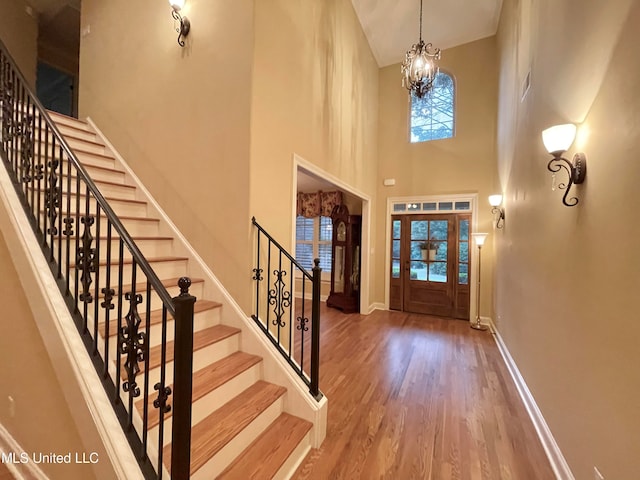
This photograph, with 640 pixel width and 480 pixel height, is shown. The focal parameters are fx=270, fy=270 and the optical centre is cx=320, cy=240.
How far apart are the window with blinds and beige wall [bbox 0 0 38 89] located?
5489mm

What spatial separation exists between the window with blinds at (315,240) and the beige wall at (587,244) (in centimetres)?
408

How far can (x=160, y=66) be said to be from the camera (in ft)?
9.20

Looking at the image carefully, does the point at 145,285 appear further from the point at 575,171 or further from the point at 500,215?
the point at 500,215

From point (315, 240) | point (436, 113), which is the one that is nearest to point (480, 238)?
point (436, 113)

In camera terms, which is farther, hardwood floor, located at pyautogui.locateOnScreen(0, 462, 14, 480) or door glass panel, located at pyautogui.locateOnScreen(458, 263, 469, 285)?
door glass panel, located at pyautogui.locateOnScreen(458, 263, 469, 285)

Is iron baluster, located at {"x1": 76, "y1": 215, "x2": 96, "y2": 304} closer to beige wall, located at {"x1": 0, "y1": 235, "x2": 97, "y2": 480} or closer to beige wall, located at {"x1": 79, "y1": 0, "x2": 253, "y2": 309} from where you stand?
beige wall, located at {"x1": 0, "y1": 235, "x2": 97, "y2": 480}

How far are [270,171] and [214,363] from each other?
1.61 meters

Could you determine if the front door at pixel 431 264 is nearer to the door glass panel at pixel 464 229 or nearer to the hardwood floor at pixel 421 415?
the door glass panel at pixel 464 229

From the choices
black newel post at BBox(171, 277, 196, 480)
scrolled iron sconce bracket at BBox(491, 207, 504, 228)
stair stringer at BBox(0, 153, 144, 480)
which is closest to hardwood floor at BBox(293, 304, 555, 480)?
black newel post at BBox(171, 277, 196, 480)

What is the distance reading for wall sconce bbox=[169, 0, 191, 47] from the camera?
250cm

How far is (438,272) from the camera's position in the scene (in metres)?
5.25

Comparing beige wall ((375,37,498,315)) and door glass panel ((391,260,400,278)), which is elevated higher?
beige wall ((375,37,498,315))

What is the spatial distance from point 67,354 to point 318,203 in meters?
5.08

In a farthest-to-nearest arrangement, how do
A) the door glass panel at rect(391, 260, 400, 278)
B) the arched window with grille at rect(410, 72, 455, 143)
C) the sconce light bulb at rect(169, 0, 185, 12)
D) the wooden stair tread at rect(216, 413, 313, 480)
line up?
the door glass panel at rect(391, 260, 400, 278)
the arched window with grille at rect(410, 72, 455, 143)
the sconce light bulb at rect(169, 0, 185, 12)
the wooden stair tread at rect(216, 413, 313, 480)
